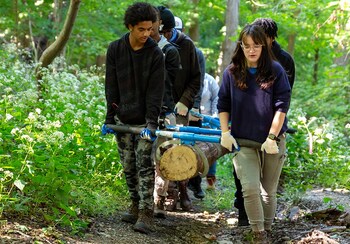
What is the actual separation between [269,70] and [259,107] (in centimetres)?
33

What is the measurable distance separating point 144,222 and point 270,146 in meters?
1.52

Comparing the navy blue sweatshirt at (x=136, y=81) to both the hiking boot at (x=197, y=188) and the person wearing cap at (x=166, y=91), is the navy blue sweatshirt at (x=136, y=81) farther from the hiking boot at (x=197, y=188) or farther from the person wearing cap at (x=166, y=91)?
the hiking boot at (x=197, y=188)

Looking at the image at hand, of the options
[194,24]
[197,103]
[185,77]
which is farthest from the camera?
[194,24]

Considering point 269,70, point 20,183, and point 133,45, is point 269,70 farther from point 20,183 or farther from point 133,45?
point 20,183

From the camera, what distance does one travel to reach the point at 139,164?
5.65 meters

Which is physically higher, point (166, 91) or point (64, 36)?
point (64, 36)

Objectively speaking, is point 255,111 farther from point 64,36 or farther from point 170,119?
point 64,36

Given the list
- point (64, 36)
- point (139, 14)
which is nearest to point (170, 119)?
point (139, 14)

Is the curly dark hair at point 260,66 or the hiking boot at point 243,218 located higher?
the curly dark hair at point 260,66

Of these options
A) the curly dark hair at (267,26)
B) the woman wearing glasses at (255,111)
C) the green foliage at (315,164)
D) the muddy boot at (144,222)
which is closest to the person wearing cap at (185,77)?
the curly dark hair at (267,26)

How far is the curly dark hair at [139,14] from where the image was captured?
5344mm

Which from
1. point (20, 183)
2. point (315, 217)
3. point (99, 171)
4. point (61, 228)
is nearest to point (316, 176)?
point (315, 217)

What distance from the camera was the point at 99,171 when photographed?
707 centimetres

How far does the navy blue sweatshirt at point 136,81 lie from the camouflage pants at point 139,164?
0.19m
